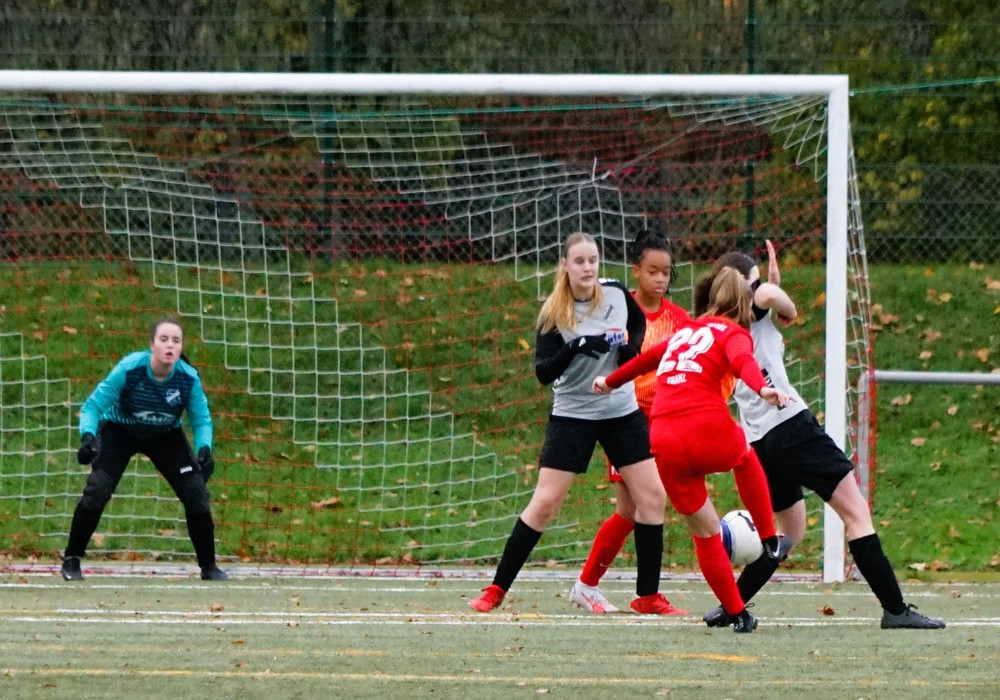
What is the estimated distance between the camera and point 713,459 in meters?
6.48

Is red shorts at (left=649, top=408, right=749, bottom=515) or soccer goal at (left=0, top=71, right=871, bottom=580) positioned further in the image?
soccer goal at (left=0, top=71, right=871, bottom=580)

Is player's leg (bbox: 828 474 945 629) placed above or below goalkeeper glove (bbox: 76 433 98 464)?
below

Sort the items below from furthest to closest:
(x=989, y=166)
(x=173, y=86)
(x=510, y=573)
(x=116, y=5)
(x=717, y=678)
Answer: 1. (x=116, y=5)
2. (x=989, y=166)
3. (x=173, y=86)
4. (x=510, y=573)
5. (x=717, y=678)

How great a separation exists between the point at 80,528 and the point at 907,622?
4.64 m

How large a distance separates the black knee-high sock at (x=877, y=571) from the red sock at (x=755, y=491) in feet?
1.32

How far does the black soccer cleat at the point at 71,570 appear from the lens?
29.5 ft

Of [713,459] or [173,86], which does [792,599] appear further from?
[173,86]

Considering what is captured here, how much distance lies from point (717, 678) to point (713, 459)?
1.30 meters

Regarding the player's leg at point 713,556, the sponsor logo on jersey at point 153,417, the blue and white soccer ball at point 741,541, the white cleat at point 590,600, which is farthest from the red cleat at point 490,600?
the sponsor logo on jersey at point 153,417

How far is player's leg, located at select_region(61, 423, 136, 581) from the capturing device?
893cm

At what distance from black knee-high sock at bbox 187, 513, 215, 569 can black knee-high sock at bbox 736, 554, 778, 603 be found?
11.0 ft

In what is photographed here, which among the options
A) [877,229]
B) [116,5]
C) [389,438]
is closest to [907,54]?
[877,229]

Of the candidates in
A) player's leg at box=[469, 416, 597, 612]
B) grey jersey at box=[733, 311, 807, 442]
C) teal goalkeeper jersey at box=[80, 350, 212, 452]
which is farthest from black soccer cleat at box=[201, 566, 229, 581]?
grey jersey at box=[733, 311, 807, 442]

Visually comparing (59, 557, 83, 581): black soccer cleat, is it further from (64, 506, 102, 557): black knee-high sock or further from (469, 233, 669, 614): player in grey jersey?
(469, 233, 669, 614): player in grey jersey
